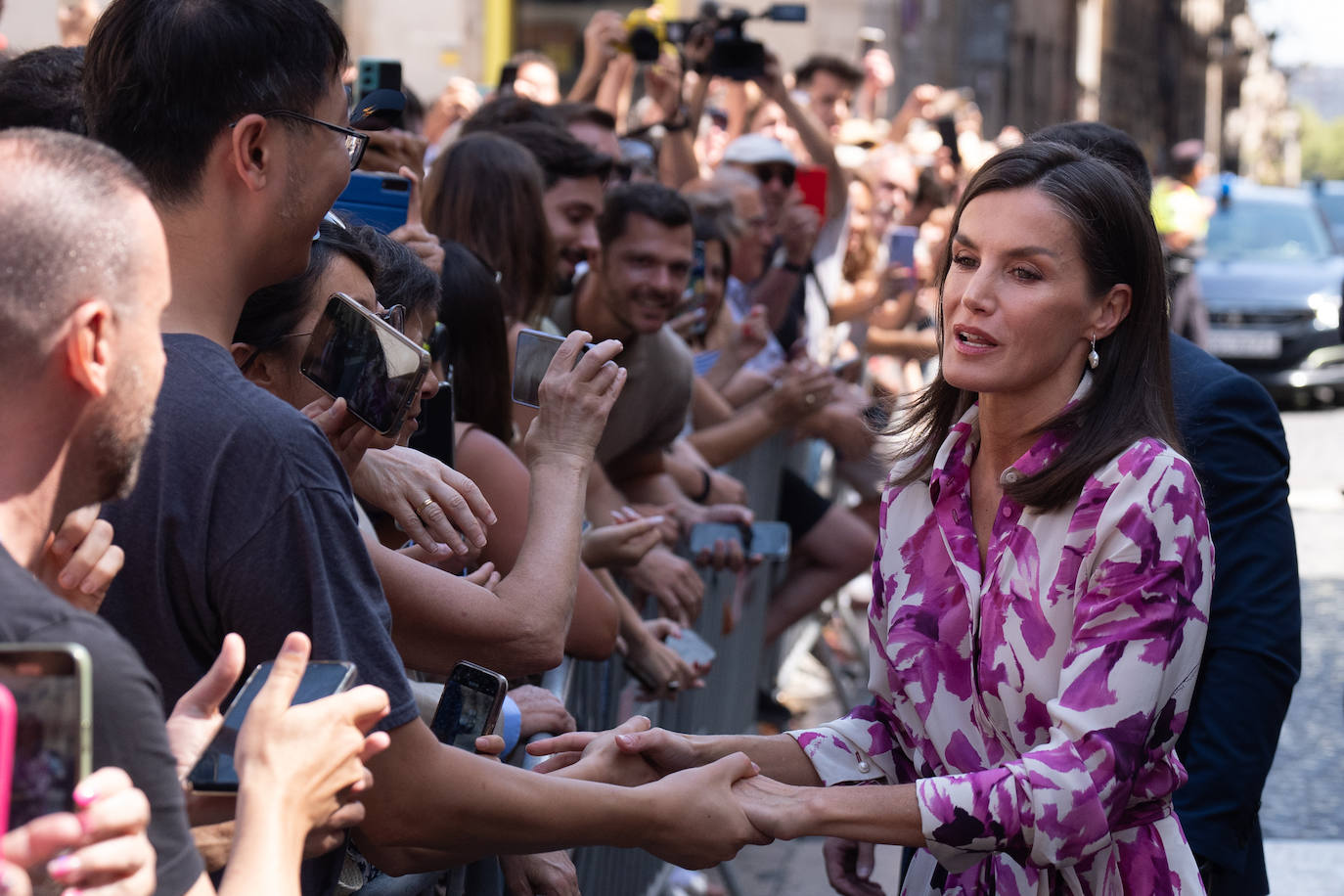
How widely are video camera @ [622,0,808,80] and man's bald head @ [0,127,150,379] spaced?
593 cm

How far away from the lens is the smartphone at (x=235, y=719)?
1669 millimetres

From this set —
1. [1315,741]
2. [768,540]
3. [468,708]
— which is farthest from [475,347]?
[1315,741]

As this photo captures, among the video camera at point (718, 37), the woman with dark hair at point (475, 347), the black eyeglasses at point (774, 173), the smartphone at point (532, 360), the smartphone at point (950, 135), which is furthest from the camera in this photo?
the smartphone at point (950, 135)

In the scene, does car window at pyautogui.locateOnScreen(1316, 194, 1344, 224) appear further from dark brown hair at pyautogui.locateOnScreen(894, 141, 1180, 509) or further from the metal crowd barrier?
dark brown hair at pyautogui.locateOnScreen(894, 141, 1180, 509)

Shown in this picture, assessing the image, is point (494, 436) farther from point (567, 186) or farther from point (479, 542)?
point (567, 186)

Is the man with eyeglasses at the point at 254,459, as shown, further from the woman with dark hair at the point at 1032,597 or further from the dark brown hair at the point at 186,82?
the woman with dark hair at the point at 1032,597

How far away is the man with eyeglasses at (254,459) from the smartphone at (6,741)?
622 mm

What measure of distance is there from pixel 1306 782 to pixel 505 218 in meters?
4.07

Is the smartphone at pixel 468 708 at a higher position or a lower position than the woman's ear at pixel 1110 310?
lower

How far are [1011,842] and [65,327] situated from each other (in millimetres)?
1567

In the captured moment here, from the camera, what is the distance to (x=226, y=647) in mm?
1700

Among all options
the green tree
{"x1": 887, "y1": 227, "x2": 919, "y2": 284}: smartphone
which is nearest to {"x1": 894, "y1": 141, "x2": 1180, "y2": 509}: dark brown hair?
{"x1": 887, "y1": 227, "x2": 919, "y2": 284}: smartphone

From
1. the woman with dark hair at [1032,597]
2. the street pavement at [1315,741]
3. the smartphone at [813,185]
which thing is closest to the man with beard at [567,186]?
the woman with dark hair at [1032,597]

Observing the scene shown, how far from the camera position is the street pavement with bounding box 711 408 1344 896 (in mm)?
5453
